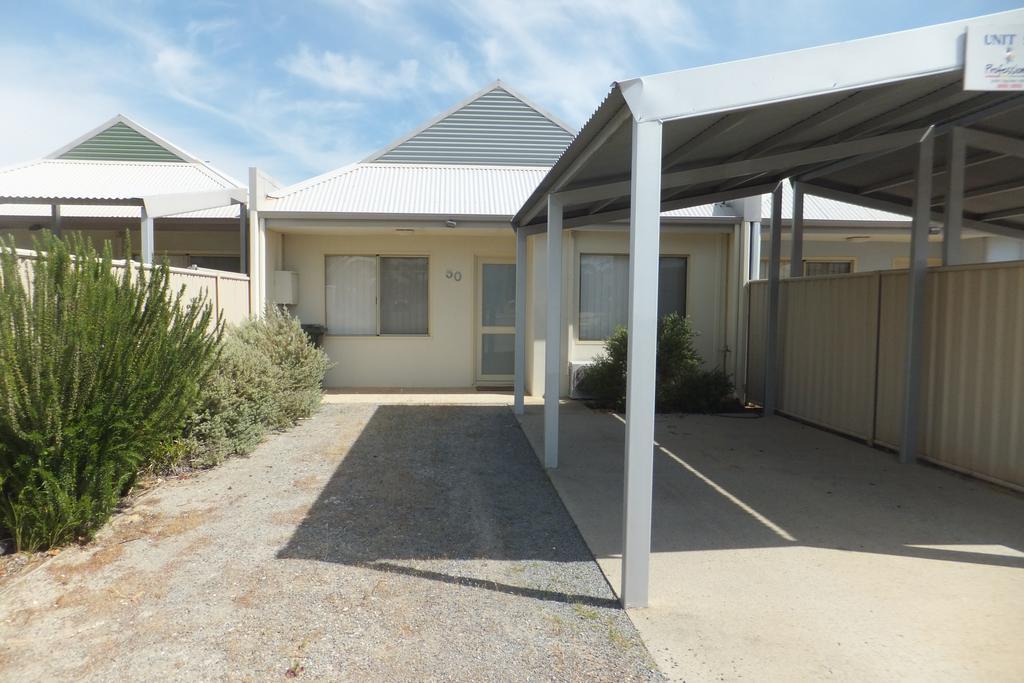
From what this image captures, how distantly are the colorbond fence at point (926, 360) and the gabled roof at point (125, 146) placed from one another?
11.9 meters

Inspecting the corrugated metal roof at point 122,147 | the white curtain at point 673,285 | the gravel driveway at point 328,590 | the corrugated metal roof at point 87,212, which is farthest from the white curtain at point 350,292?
the gravel driveway at point 328,590

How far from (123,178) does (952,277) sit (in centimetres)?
1340

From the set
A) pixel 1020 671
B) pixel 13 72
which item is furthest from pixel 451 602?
pixel 13 72

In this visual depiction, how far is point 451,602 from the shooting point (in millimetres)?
3549

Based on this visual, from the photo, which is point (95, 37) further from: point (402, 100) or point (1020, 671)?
point (1020, 671)

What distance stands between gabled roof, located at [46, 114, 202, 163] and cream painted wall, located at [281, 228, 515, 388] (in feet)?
15.6

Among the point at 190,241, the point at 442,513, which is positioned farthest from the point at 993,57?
the point at 190,241

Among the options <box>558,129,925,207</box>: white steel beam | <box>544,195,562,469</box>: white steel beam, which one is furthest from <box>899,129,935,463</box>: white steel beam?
<box>544,195,562,469</box>: white steel beam

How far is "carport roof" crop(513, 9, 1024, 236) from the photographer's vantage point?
11.3ft

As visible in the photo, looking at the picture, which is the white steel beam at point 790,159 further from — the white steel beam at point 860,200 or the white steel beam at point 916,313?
the white steel beam at point 860,200

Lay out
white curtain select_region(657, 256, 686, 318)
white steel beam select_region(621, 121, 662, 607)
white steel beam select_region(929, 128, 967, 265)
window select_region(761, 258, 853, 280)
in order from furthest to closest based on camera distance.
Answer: window select_region(761, 258, 853, 280) < white curtain select_region(657, 256, 686, 318) < white steel beam select_region(929, 128, 967, 265) < white steel beam select_region(621, 121, 662, 607)

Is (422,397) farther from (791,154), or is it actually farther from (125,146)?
(125,146)

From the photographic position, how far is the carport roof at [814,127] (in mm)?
3438

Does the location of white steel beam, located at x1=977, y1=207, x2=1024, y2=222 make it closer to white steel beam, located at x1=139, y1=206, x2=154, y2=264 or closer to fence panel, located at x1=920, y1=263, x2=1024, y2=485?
fence panel, located at x1=920, y1=263, x2=1024, y2=485
